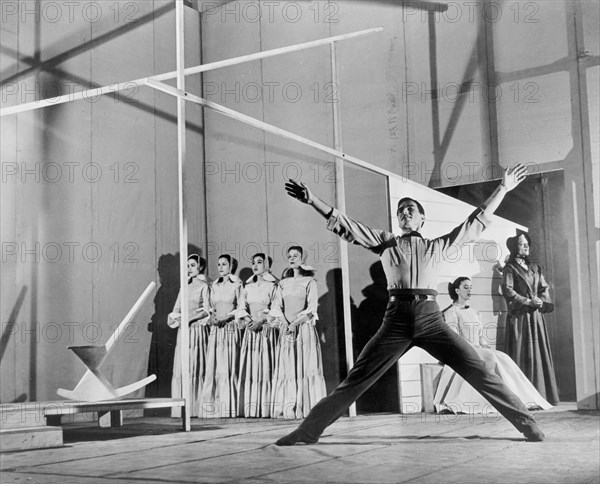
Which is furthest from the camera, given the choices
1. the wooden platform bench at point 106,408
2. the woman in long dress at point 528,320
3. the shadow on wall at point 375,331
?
the wooden platform bench at point 106,408

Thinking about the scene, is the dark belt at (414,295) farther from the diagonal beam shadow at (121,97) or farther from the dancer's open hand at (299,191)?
the diagonal beam shadow at (121,97)

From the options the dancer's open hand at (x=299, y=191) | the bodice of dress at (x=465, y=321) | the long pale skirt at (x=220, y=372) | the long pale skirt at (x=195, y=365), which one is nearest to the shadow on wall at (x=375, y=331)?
the bodice of dress at (x=465, y=321)

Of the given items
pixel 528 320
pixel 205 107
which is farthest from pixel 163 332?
pixel 528 320

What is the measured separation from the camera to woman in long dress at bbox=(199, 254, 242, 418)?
4867 mm

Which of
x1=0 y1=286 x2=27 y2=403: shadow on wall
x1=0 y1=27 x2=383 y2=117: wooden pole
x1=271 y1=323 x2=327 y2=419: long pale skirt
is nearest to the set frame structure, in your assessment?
x1=0 y1=27 x2=383 y2=117: wooden pole

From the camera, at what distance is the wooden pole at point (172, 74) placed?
4.37 metres

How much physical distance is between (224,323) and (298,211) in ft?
3.53

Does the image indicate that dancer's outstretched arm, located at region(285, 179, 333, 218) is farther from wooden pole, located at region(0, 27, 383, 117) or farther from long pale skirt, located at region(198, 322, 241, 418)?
long pale skirt, located at region(198, 322, 241, 418)

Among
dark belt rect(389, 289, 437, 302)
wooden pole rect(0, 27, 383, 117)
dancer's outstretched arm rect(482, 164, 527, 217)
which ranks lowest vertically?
dark belt rect(389, 289, 437, 302)

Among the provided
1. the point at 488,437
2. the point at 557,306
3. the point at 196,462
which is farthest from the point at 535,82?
the point at 196,462

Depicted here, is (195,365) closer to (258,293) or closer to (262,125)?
(258,293)

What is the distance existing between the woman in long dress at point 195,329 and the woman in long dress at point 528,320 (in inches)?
78.6

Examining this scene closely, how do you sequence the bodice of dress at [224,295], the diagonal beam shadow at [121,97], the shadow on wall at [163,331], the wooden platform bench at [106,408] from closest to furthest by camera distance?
1. the wooden platform bench at [106,408]
2. the bodice of dress at [224,295]
3. the diagonal beam shadow at [121,97]
4. the shadow on wall at [163,331]

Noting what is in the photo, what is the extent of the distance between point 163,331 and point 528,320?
102 inches
